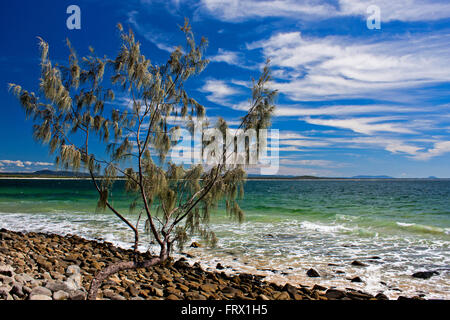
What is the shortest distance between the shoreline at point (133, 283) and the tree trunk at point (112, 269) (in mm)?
153

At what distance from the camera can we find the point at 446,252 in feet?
37.4

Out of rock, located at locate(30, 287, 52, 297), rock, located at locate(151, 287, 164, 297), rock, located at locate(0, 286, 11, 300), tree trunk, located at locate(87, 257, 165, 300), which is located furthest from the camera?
rock, located at locate(151, 287, 164, 297)

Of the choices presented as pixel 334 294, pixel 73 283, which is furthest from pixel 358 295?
pixel 73 283

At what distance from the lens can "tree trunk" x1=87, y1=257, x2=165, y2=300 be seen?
5.06 meters

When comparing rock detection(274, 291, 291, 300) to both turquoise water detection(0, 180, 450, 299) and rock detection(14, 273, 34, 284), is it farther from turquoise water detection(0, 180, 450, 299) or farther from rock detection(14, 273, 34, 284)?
rock detection(14, 273, 34, 284)

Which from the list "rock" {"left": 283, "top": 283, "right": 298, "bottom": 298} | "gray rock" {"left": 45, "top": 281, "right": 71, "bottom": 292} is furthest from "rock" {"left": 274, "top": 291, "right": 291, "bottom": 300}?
"gray rock" {"left": 45, "top": 281, "right": 71, "bottom": 292}

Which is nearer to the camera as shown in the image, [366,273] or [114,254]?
[366,273]

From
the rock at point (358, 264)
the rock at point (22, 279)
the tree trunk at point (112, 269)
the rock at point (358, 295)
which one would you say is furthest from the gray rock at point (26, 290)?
the rock at point (358, 264)

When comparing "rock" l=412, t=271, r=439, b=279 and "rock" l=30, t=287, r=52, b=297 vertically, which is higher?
"rock" l=30, t=287, r=52, b=297

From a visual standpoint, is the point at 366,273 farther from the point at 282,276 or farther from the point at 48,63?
the point at 48,63

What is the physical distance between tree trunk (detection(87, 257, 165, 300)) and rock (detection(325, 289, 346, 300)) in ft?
15.4

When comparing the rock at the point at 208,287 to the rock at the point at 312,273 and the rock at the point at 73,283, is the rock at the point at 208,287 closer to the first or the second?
the rock at the point at 73,283
